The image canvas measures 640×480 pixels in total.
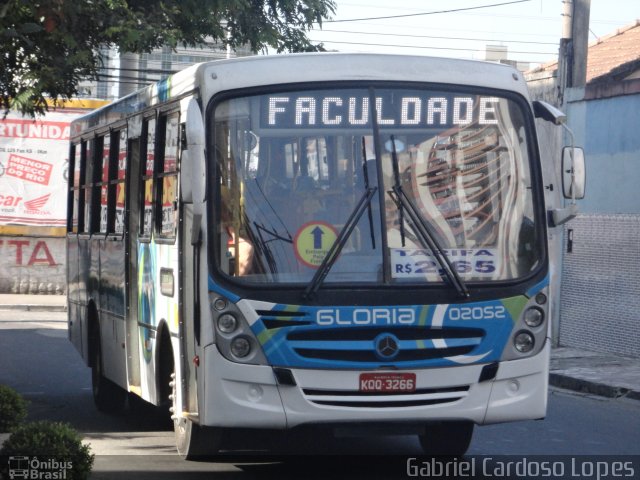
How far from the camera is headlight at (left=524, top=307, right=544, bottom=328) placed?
8289 millimetres

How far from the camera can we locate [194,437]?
337 inches

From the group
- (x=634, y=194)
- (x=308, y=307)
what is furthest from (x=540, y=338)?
(x=634, y=194)

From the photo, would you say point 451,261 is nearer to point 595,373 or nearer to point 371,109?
point 371,109

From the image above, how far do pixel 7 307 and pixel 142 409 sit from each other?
629 inches

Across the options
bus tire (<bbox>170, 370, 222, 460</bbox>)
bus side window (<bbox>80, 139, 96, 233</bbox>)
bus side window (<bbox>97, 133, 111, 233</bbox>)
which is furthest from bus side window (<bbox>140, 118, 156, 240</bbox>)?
bus side window (<bbox>80, 139, 96, 233</bbox>)

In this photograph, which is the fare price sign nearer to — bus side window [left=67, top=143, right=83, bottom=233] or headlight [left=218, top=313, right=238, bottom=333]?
headlight [left=218, top=313, right=238, bottom=333]

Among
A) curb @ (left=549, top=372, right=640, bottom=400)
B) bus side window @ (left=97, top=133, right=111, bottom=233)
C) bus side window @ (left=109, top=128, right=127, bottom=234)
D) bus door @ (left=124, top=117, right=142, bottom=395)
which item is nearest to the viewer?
bus door @ (left=124, top=117, right=142, bottom=395)

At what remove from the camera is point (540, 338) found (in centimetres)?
832

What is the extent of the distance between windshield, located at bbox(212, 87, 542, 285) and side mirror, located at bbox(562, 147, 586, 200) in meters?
0.29

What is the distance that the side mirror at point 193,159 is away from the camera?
7.93m

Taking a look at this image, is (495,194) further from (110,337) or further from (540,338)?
(110,337)

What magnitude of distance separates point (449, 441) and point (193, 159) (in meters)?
2.97

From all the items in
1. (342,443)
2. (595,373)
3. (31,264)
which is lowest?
(31,264)

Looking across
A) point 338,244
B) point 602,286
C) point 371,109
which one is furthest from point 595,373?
point 338,244
